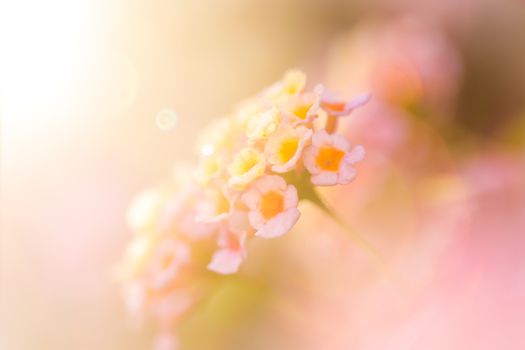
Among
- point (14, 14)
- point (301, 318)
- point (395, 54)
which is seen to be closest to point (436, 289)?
point (301, 318)

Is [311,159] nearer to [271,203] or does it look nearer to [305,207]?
[271,203]

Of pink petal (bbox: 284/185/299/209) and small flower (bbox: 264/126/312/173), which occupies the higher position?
small flower (bbox: 264/126/312/173)

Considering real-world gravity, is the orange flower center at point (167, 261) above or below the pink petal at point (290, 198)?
above

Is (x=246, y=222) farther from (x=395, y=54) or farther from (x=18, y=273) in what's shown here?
(x=18, y=273)

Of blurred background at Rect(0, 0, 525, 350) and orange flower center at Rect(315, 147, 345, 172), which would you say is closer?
orange flower center at Rect(315, 147, 345, 172)

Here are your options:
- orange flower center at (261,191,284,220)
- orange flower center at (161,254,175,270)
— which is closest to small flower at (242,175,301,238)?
orange flower center at (261,191,284,220)

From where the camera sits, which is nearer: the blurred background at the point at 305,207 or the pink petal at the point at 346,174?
the pink petal at the point at 346,174

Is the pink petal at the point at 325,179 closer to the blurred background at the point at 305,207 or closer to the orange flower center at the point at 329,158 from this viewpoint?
the orange flower center at the point at 329,158

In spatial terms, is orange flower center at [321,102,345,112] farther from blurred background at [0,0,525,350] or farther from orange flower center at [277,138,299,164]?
blurred background at [0,0,525,350]

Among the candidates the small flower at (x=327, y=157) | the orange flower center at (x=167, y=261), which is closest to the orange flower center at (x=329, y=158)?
the small flower at (x=327, y=157)
